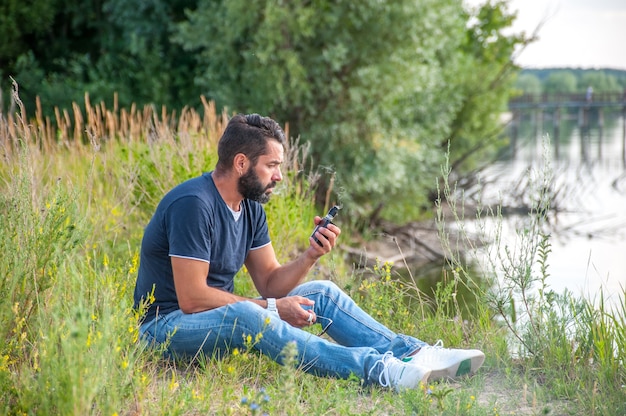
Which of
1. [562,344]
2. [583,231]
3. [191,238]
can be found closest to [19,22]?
[583,231]

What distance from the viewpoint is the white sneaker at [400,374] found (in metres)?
3.30

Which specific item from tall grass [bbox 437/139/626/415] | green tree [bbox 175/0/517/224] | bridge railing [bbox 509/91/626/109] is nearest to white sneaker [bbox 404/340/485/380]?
tall grass [bbox 437/139/626/415]

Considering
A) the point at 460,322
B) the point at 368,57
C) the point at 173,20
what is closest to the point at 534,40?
the point at 368,57

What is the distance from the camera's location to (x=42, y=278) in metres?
3.33

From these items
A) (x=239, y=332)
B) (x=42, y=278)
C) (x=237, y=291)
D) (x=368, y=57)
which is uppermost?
(x=368, y=57)

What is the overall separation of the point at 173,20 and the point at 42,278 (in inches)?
435

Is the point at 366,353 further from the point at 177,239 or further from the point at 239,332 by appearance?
the point at 177,239

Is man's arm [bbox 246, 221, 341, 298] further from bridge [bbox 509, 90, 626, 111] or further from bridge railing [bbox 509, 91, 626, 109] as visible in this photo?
bridge railing [bbox 509, 91, 626, 109]

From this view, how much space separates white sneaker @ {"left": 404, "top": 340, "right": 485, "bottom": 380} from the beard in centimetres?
103

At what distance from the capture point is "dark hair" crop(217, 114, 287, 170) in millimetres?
3566

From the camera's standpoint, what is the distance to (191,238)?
3324 mm

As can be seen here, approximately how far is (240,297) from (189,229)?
17.9 inches

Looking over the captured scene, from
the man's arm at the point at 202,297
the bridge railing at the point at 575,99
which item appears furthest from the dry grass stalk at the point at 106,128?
the bridge railing at the point at 575,99

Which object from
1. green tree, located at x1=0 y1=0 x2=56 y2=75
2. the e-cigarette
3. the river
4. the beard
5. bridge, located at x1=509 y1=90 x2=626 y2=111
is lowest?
bridge, located at x1=509 y1=90 x2=626 y2=111
